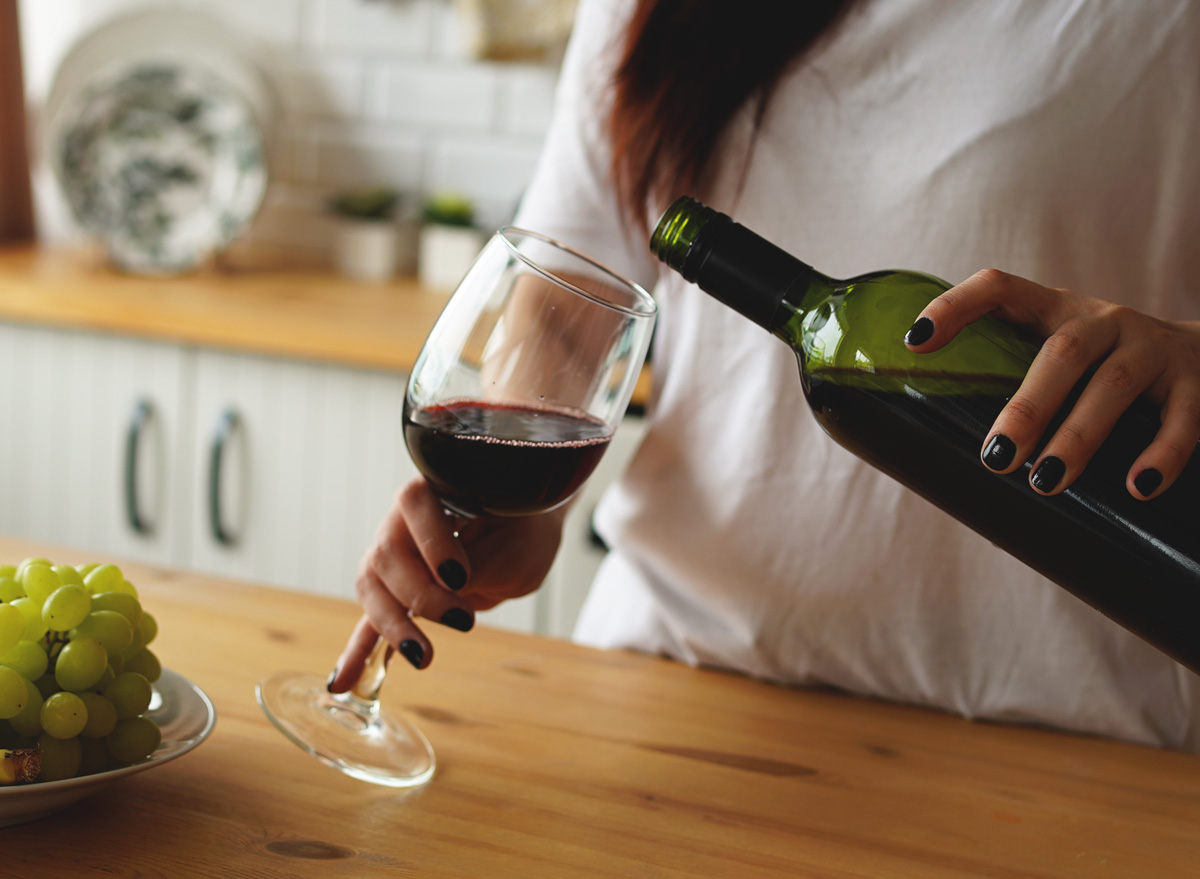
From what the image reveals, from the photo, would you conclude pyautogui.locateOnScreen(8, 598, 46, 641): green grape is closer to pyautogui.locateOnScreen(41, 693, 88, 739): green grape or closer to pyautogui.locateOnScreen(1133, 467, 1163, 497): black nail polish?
pyautogui.locateOnScreen(41, 693, 88, 739): green grape

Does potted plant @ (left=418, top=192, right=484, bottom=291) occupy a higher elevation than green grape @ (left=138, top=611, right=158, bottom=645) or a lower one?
higher

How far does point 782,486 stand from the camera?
2.70 feet

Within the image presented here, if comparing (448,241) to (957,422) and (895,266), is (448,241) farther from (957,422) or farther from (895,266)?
(957,422)

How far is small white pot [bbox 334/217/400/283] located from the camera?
202 cm

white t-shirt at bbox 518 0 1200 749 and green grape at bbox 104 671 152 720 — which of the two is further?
white t-shirt at bbox 518 0 1200 749

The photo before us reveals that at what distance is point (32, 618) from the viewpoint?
488mm

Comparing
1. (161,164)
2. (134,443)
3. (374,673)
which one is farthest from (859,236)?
(161,164)

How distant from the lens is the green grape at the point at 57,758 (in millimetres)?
459

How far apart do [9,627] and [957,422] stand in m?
0.40

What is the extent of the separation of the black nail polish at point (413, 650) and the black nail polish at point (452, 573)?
0.11ft

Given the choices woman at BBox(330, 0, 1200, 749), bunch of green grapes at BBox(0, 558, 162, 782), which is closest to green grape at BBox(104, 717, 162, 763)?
bunch of green grapes at BBox(0, 558, 162, 782)

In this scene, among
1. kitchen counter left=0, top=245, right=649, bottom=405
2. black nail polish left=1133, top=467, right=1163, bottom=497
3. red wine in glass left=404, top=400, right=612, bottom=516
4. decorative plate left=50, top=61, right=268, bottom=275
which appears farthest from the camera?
decorative plate left=50, top=61, right=268, bottom=275

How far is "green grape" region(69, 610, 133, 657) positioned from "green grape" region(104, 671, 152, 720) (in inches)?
0.5

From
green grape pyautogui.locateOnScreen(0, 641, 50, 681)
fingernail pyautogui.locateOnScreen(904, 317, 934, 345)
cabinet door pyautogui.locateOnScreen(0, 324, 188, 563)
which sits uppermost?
fingernail pyautogui.locateOnScreen(904, 317, 934, 345)
